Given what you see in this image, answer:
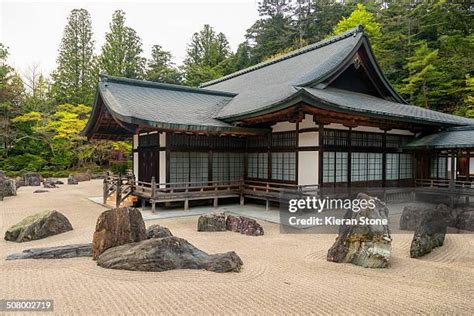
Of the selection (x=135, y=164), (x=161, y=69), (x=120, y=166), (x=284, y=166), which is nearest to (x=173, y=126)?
(x=284, y=166)

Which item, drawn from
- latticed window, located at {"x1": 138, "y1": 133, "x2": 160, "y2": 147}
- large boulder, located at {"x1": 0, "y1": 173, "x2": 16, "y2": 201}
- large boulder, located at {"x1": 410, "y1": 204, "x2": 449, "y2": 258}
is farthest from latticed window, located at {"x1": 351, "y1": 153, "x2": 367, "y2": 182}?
large boulder, located at {"x1": 0, "y1": 173, "x2": 16, "y2": 201}

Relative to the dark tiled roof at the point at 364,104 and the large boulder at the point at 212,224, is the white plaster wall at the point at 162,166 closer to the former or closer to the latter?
the large boulder at the point at 212,224

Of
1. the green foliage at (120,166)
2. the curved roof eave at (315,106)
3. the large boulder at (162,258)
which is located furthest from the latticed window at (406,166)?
the green foliage at (120,166)

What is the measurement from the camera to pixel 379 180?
13.8m

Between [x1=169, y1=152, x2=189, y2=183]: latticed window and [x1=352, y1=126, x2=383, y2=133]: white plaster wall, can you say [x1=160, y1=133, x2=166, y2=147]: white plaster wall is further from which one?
[x1=352, y1=126, x2=383, y2=133]: white plaster wall

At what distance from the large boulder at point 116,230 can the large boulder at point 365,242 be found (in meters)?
4.02

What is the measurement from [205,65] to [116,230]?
136 ft

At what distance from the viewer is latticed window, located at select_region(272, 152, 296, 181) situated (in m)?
12.1

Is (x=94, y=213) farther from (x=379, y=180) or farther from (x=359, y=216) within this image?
→ (x=379, y=180)

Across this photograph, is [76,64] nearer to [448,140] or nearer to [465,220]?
[448,140]

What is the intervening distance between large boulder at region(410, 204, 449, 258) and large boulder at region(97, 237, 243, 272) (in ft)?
12.8

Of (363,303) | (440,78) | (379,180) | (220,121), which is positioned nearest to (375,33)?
(440,78)

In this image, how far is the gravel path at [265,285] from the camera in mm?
3965

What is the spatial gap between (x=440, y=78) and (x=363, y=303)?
24.9m
